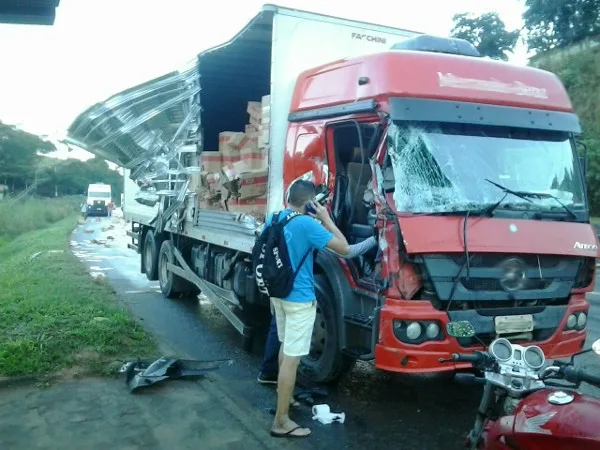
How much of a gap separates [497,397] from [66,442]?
111 inches

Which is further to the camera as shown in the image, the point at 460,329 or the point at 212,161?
the point at 212,161

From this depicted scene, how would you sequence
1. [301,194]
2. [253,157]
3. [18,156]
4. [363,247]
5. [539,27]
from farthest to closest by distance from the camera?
[18,156], [539,27], [253,157], [363,247], [301,194]

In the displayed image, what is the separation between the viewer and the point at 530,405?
264 cm

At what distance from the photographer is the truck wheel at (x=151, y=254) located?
34.0 feet

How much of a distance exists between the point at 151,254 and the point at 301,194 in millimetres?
6692

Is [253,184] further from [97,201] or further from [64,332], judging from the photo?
[97,201]

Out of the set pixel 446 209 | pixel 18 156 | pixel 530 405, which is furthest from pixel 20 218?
pixel 530 405

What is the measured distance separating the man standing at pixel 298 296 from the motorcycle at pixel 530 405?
159 centimetres

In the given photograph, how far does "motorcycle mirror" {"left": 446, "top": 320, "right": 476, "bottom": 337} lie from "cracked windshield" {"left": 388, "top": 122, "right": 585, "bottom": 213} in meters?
0.82

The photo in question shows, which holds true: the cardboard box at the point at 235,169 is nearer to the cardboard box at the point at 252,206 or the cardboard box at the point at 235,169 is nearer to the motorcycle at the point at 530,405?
the cardboard box at the point at 252,206

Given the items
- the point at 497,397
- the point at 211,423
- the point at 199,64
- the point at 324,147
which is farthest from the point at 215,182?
the point at 497,397

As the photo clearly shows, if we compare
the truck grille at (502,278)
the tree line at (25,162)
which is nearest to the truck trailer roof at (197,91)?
the truck grille at (502,278)

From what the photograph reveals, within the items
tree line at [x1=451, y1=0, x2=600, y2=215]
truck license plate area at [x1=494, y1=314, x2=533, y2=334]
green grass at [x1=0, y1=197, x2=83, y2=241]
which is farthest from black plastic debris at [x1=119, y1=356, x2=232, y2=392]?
green grass at [x1=0, y1=197, x2=83, y2=241]

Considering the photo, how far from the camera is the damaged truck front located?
176 inches
